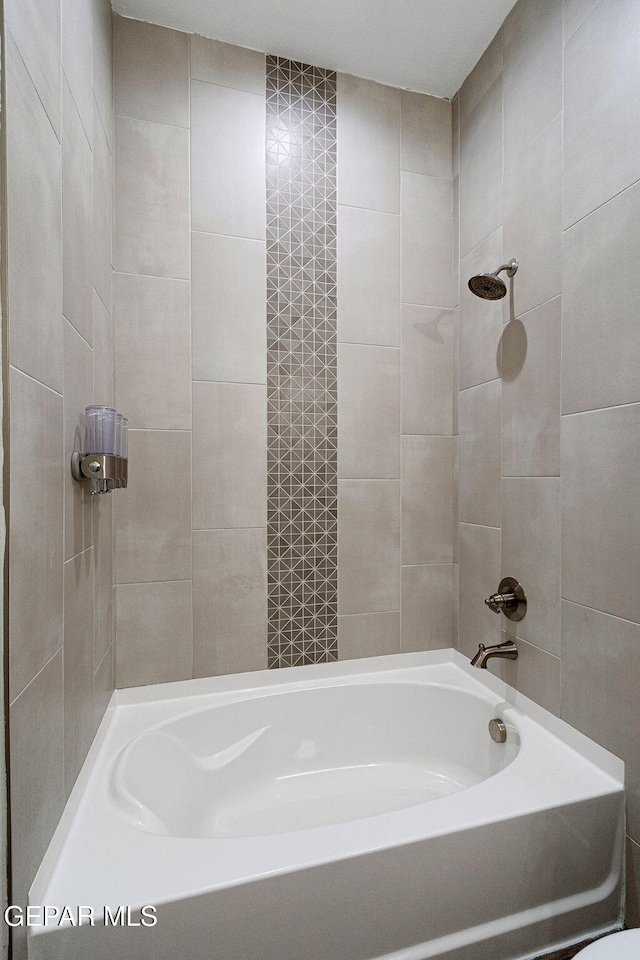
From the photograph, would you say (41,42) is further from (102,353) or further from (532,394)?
(532,394)

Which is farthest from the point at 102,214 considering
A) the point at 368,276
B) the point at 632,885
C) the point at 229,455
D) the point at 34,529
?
the point at 632,885

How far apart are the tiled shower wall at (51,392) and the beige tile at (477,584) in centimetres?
122

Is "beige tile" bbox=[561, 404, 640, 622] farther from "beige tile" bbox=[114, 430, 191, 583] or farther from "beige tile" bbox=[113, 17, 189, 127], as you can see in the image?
"beige tile" bbox=[113, 17, 189, 127]

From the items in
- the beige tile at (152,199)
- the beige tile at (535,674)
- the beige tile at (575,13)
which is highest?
the beige tile at (575,13)

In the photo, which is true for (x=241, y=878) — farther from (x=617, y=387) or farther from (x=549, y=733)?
(x=617, y=387)

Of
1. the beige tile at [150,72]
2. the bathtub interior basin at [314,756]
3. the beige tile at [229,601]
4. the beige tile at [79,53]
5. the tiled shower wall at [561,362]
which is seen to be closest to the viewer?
the beige tile at [79,53]

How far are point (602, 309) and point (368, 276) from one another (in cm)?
86

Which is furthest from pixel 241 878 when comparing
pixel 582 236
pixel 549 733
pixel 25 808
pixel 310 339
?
pixel 582 236

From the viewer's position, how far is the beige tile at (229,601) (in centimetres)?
168

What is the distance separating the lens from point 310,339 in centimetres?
178

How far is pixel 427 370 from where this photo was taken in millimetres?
1919

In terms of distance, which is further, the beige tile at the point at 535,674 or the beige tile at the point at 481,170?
the beige tile at the point at 481,170

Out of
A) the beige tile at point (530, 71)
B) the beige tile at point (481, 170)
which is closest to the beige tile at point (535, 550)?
the beige tile at point (481, 170)

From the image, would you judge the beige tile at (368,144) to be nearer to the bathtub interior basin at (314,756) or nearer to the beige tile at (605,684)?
the beige tile at (605,684)
